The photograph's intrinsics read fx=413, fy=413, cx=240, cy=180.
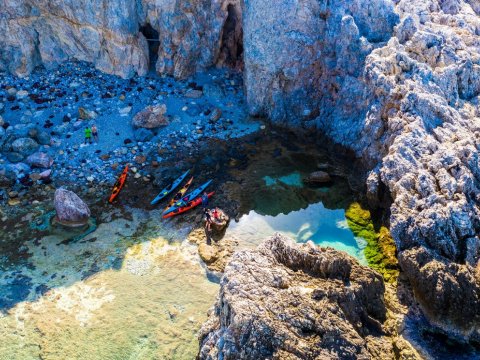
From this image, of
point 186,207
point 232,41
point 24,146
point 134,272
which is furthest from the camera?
point 232,41

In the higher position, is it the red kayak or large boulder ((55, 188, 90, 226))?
the red kayak

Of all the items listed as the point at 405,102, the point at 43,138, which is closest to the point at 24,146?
the point at 43,138

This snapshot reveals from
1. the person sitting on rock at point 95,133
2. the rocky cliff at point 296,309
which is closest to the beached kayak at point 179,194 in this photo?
the person sitting on rock at point 95,133

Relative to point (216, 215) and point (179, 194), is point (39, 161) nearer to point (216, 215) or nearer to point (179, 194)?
point (179, 194)

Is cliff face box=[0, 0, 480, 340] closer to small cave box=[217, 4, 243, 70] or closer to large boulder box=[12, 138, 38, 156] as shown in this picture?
small cave box=[217, 4, 243, 70]

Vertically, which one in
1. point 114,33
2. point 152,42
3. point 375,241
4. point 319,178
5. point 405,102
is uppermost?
point 405,102

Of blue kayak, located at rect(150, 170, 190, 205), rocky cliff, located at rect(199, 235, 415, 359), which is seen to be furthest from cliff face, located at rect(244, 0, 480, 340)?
blue kayak, located at rect(150, 170, 190, 205)
